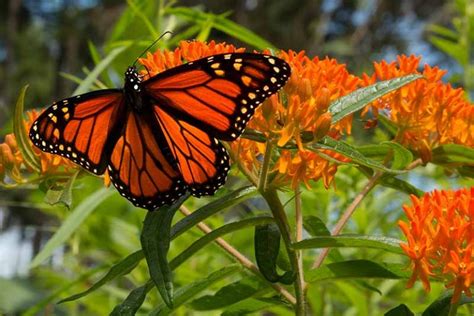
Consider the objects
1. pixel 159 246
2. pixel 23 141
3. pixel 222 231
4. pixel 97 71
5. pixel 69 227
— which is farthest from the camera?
pixel 97 71

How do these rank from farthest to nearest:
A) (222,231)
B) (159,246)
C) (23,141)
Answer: (23,141) < (222,231) < (159,246)

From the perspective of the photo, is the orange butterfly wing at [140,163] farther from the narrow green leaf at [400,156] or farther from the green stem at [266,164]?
the narrow green leaf at [400,156]

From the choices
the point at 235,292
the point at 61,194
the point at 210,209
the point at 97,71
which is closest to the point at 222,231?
the point at 210,209

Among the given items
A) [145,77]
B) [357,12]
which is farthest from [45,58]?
[145,77]

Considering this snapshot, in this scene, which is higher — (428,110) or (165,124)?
(165,124)

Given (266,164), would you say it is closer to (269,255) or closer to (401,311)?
(269,255)

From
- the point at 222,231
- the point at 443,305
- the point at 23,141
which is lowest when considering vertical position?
the point at 443,305

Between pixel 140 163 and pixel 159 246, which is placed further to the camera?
pixel 140 163
